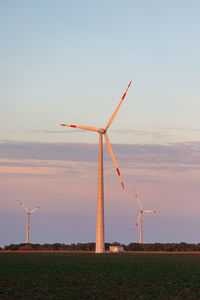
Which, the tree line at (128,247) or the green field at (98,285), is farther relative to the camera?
the tree line at (128,247)

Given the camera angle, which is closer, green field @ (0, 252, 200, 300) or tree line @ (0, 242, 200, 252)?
green field @ (0, 252, 200, 300)

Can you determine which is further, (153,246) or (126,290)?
(153,246)

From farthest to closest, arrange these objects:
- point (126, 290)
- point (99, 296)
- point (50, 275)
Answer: point (50, 275) → point (126, 290) → point (99, 296)

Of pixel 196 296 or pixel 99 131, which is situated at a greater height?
pixel 99 131

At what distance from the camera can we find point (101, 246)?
387 ft

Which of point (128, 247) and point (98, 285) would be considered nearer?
point (98, 285)

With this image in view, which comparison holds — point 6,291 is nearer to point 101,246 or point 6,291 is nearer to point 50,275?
point 50,275

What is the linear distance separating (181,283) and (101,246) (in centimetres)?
6688

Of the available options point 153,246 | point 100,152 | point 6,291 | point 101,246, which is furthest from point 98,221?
point 6,291

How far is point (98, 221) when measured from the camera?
116375 millimetres

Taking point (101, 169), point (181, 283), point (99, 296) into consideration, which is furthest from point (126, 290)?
point (101, 169)

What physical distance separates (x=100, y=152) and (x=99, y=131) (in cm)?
422

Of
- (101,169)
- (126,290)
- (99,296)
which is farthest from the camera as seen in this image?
(101,169)

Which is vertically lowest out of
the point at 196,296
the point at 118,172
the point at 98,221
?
the point at 196,296
